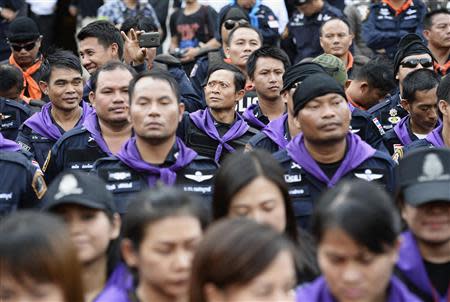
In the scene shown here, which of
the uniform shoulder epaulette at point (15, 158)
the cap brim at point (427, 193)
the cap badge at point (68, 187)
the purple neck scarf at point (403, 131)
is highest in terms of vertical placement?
the cap badge at point (68, 187)

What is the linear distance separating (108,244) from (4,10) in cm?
1094

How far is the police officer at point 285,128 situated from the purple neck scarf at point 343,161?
0.92 meters

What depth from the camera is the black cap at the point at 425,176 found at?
5891 mm

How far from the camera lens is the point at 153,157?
7855 mm

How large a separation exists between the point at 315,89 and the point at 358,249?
9.35 ft

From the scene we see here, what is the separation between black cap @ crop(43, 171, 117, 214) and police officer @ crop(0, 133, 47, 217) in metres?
1.75

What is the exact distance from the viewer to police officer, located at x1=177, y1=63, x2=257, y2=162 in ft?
34.0

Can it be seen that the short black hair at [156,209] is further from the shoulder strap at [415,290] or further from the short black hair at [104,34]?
the short black hair at [104,34]

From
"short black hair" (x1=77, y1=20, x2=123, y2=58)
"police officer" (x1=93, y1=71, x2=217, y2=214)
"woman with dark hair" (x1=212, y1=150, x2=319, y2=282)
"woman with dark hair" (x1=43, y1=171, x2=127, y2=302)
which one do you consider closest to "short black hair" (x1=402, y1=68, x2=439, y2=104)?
"short black hair" (x1=77, y1=20, x2=123, y2=58)

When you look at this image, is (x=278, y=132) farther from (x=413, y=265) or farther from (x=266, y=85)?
(x=413, y=265)

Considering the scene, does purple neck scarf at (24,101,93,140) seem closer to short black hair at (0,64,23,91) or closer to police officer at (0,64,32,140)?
police officer at (0,64,32,140)

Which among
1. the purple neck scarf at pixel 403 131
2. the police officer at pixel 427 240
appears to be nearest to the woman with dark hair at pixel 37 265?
the police officer at pixel 427 240

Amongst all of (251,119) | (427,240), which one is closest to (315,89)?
(427,240)

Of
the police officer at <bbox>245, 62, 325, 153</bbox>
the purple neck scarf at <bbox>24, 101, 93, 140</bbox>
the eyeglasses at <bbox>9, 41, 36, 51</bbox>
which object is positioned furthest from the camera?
the eyeglasses at <bbox>9, 41, 36, 51</bbox>
